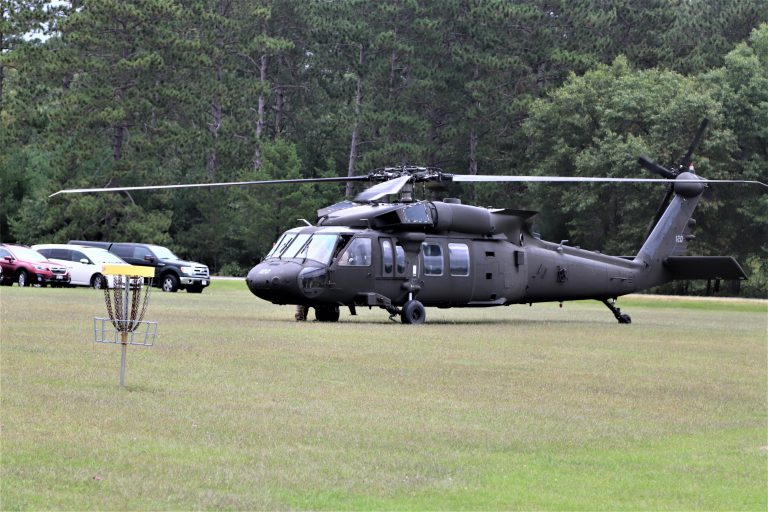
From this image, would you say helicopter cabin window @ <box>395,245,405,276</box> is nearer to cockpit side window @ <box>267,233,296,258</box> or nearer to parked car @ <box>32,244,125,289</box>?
cockpit side window @ <box>267,233,296,258</box>

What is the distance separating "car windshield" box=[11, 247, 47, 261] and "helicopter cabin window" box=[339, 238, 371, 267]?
23.1m

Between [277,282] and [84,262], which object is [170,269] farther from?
[277,282]

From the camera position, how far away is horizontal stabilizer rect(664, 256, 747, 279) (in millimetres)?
33094

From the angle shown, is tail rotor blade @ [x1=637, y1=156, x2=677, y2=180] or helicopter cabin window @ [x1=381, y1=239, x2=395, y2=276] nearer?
helicopter cabin window @ [x1=381, y1=239, x2=395, y2=276]

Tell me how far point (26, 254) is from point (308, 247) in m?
23.1

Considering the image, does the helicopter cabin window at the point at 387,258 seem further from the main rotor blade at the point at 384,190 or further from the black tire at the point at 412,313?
the main rotor blade at the point at 384,190

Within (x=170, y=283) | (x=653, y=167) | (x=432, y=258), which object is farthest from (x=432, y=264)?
(x=170, y=283)

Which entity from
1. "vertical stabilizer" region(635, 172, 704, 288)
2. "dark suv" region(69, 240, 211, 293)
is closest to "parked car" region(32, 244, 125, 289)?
"dark suv" region(69, 240, 211, 293)

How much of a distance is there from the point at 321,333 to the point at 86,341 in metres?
5.68

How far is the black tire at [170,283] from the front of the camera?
4912 cm

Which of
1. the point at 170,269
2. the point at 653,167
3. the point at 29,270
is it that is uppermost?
the point at 653,167

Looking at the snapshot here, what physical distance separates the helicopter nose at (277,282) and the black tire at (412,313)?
2.79 metres

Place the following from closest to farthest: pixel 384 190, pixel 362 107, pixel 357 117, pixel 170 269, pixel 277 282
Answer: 1. pixel 384 190
2. pixel 277 282
3. pixel 170 269
4. pixel 357 117
5. pixel 362 107

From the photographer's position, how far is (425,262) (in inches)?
1174
